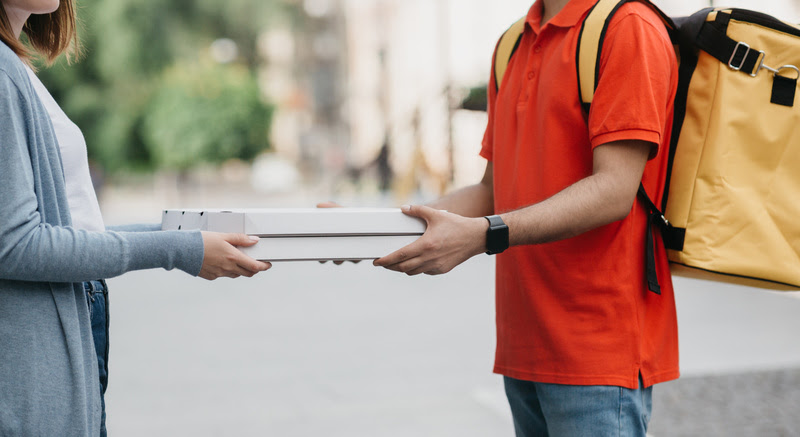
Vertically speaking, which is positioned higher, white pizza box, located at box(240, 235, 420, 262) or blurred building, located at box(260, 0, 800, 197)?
white pizza box, located at box(240, 235, 420, 262)

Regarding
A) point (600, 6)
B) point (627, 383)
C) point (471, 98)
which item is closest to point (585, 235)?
point (627, 383)

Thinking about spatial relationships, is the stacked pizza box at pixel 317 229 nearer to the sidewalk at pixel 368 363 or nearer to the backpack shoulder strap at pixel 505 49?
the backpack shoulder strap at pixel 505 49

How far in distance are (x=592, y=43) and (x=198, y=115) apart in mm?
30600

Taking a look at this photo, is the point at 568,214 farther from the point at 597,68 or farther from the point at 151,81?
A: the point at 151,81

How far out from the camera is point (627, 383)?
73.5 inches

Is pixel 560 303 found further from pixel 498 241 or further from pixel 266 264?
pixel 266 264

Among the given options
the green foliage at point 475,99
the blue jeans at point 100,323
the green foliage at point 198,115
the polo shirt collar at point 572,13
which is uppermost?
the polo shirt collar at point 572,13

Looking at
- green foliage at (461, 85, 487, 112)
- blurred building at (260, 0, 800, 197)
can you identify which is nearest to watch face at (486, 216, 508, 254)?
blurred building at (260, 0, 800, 197)

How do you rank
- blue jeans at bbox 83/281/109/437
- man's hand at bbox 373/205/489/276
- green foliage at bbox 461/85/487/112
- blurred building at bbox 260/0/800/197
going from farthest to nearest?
1. blurred building at bbox 260/0/800/197
2. green foliage at bbox 461/85/487/112
3. blue jeans at bbox 83/281/109/437
4. man's hand at bbox 373/205/489/276

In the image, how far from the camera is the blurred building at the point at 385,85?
58.7ft

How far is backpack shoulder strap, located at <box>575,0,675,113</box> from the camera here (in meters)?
1.86

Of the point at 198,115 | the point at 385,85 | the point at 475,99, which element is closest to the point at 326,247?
the point at 475,99

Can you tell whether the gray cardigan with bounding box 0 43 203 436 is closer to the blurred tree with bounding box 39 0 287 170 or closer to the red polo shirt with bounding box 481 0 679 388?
the red polo shirt with bounding box 481 0 679 388

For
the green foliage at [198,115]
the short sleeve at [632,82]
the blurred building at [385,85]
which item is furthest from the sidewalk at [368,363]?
the green foliage at [198,115]
